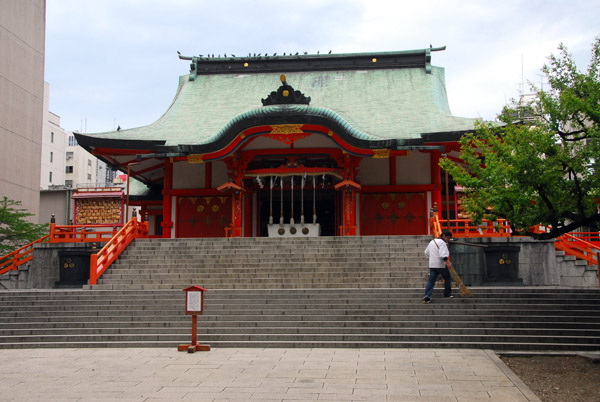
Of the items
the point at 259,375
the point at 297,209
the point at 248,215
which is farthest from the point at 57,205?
the point at 259,375

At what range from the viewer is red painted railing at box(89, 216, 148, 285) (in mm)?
15039

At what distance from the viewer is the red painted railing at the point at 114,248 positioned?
49.3ft

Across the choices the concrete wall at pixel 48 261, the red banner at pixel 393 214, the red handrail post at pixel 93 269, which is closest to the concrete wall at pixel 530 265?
the red banner at pixel 393 214

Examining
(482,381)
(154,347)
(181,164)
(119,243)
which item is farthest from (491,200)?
(181,164)

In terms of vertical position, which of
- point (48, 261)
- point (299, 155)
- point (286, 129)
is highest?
point (286, 129)

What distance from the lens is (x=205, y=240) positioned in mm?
17625

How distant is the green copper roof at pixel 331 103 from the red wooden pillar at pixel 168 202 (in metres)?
1.26

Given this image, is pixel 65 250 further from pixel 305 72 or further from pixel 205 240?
pixel 305 72

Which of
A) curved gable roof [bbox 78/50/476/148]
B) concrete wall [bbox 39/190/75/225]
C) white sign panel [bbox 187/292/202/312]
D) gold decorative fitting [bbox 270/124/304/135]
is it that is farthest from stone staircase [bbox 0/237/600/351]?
concrete wall [bbox 39/190/75/225]

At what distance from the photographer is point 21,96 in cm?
2988

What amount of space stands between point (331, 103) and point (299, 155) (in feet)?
16.7

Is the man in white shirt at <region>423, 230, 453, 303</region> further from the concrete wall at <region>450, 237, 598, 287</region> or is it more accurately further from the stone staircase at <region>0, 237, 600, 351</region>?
the concrete wall at <region>450, 237, 598, 287</region>

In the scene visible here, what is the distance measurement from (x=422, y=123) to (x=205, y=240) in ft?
33.3

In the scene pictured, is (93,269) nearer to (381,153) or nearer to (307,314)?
(307,314)
